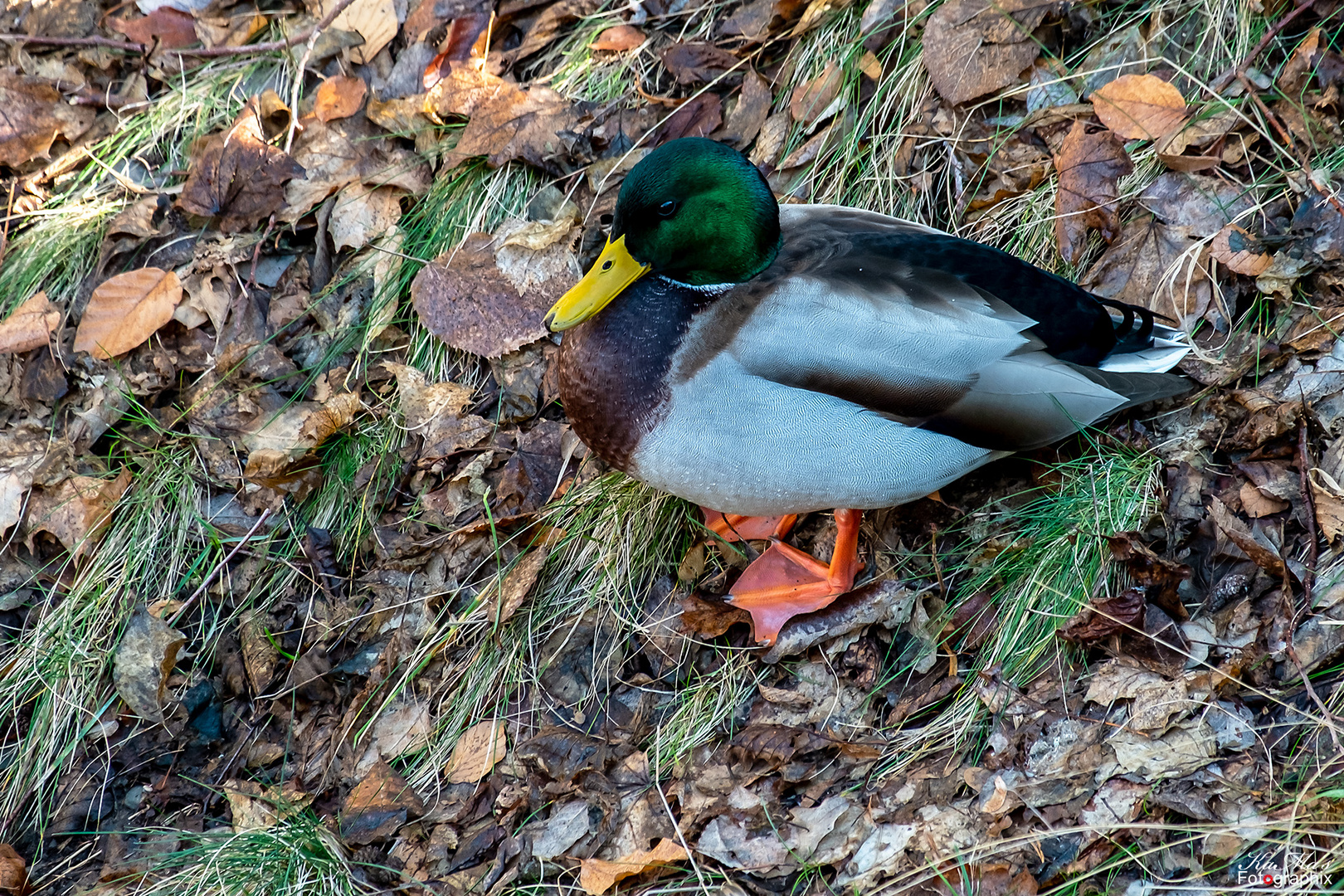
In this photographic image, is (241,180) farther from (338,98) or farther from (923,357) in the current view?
(923,357)

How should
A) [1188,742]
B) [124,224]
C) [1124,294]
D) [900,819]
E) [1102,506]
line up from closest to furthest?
[1188,742], [900,819], [1102,506], [1124,294], [124,224]

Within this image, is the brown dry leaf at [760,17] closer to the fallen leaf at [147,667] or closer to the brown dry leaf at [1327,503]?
the brown dry leaf at [1327,503]

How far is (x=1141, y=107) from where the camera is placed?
11.8 ft

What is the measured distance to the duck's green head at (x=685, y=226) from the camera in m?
2.97

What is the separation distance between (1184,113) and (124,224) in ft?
13.0

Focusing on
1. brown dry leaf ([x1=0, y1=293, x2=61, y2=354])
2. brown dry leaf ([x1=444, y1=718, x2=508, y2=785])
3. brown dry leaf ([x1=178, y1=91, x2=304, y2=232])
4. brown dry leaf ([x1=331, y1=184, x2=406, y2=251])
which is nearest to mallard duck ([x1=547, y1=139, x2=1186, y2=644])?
brown dry leaf ([x1=444, y1=718, x2=508, y2=785])

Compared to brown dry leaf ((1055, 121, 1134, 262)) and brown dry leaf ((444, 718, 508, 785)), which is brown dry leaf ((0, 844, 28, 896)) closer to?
brown dry leaf ((444, 718, 508, 785))

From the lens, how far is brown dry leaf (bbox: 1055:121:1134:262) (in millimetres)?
3545

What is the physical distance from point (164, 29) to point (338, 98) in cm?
101

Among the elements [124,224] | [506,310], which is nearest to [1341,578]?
[506,310]

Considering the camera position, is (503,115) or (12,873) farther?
(503,115)

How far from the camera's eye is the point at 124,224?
444 centimetres

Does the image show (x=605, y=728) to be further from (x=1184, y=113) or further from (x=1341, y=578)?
(x=1184, y=113)

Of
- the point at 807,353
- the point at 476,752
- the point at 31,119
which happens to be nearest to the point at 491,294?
the point at 807,353
